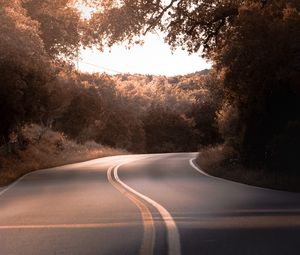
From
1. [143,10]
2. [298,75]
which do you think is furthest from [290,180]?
[143,10]

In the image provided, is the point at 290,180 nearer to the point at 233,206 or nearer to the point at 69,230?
the point at 233,206

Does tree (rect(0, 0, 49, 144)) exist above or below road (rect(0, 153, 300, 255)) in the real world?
above

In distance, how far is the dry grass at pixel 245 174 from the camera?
1838cm

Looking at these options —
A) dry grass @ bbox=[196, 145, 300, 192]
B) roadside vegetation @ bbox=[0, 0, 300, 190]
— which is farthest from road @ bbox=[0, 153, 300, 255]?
roadside vegetation @ bbox=[0, 0, 300, 190]

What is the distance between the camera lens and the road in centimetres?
900

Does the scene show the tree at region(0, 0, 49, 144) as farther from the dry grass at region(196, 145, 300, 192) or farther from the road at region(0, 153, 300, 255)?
the dry grass at region(196, 145, 300, 192)

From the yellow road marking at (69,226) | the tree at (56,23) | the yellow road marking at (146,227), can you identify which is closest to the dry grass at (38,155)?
the tree at (56,23)

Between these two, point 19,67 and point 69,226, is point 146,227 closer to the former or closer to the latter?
point 69,226

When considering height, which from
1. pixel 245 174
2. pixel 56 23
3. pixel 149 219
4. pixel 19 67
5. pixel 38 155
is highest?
pixel 56 23

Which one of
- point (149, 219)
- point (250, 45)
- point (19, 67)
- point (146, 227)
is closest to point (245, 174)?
point (250, 45)

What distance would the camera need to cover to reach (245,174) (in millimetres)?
21797

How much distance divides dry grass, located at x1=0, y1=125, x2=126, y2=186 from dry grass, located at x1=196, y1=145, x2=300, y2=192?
821cm

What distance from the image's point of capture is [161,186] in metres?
19.8

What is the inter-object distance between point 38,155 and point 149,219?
29.8 m
